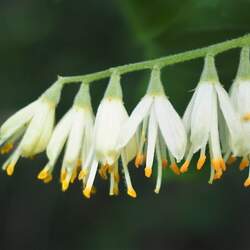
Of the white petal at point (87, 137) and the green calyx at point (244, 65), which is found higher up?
the green calyx at point (244, 65)

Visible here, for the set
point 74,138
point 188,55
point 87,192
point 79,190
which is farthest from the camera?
point 79,190

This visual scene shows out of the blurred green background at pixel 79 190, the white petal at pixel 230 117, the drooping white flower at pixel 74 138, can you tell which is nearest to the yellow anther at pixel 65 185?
the drooping white flower at pixel 74 138

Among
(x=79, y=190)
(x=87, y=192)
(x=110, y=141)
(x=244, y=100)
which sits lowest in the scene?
(x=87, y=192)

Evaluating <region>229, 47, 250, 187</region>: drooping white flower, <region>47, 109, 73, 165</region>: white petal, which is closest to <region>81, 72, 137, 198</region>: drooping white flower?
<region>47, 109, 73, 165</region>: white petal

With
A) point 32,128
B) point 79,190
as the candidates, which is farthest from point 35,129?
point 79,190

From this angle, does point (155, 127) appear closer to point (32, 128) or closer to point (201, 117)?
point (201, 117)

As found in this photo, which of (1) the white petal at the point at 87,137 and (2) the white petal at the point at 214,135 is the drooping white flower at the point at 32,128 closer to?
(1) the white petal at the point at 87,137

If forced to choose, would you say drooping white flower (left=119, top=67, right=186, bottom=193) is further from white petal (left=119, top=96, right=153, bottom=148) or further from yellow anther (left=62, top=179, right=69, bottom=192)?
yellow anther (left=62, top=179, right=69, bottom=192)
